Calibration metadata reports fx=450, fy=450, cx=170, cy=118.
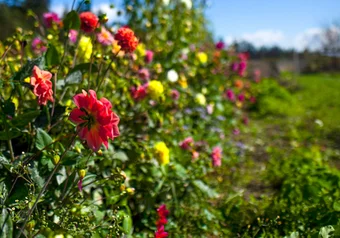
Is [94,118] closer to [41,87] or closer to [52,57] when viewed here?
[41,87]

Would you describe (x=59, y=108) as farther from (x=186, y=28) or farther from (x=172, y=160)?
(x=186, y=28)

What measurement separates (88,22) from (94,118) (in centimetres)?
61

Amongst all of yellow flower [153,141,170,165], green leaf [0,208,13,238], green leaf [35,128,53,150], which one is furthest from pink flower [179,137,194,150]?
green leaf [0,208,13,238]

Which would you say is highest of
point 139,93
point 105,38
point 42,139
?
point 105,38

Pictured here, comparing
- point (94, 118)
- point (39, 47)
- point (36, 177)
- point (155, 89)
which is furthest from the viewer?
point (39, 47)

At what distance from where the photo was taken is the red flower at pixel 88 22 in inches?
62.9

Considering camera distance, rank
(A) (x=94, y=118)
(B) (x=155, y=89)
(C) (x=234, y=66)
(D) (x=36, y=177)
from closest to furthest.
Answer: (A) (x=94, y=118), (D) (x=36, y=177), (B) (x=155, y=89), (C) (x=234, y=66)

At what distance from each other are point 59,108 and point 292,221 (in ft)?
3.27

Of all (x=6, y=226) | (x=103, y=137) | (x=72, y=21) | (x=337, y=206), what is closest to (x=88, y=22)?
(x=72, y=21)

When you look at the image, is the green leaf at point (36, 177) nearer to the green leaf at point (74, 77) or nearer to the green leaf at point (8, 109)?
the green leaf at point (8, 109)

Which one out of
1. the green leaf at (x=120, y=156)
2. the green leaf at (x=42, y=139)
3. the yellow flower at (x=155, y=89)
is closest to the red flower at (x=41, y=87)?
the green leaf at (x=42, y=139)

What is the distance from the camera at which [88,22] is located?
63.2 inches

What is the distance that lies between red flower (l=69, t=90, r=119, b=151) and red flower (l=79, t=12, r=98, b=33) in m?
0.56

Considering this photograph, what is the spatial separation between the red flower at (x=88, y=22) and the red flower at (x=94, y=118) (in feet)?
1.85
